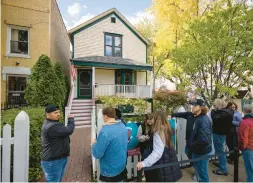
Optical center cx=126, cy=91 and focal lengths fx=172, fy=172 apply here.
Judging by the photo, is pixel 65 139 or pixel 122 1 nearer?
pixel 65 139

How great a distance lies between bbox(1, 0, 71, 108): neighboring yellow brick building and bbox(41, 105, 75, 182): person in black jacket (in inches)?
386

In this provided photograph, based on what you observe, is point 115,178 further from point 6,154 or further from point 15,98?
point 15,98

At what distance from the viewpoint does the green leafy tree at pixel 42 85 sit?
29.6 feet

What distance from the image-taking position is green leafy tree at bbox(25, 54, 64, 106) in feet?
29.6

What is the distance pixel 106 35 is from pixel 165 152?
14867mm

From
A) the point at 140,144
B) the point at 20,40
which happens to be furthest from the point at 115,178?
the point at 20,40

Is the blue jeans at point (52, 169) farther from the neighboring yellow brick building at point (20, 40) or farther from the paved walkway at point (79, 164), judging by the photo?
the neighboring yellow brick building at point (20, 40)

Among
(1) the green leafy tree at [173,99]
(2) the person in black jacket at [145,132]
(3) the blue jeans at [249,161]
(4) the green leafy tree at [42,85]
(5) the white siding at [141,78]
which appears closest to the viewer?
(2) the person in black jacket at [145,132]

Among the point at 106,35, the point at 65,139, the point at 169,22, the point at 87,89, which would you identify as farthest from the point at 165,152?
the point at 169,22

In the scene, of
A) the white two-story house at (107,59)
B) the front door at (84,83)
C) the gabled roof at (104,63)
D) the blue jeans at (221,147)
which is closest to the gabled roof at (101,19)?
the white two-story house at (107,59)

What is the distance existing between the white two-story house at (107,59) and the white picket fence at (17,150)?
9.70m

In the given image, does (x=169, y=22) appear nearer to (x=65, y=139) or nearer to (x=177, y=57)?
(x=177, y=57)

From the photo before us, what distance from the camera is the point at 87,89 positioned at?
1554cm

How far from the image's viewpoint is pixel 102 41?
1572 cm
